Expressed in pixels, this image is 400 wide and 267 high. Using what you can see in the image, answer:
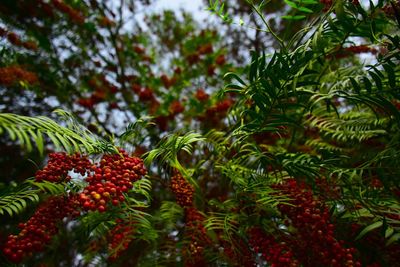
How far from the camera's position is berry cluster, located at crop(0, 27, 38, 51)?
335 centimetres

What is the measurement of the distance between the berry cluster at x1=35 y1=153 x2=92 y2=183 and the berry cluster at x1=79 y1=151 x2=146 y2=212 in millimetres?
52

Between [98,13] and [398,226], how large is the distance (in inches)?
164

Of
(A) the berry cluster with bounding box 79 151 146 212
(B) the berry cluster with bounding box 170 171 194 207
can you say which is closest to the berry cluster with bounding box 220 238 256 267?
(B) the berry cluster with bounding box 170 171 194 207

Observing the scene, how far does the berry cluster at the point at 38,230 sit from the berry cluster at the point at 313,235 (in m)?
0.91

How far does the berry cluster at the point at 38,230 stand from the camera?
41.6 inches

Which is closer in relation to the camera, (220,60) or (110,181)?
(110,181)

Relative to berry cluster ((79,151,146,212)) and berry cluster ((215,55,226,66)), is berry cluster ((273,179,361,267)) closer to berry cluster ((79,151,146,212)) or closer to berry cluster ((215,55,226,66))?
berry cluster ((79,151,146,212))

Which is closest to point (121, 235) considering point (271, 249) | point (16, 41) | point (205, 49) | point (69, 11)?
point (271, 249)

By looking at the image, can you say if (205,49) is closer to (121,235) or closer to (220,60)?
(220,60)

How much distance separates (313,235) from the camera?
136 centimetres

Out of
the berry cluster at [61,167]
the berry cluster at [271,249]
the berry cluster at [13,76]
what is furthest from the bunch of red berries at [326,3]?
the berry cluster at [13,76]

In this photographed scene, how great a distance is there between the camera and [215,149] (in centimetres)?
194

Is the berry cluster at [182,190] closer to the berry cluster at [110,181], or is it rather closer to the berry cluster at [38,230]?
the berry cluster at [110,181]

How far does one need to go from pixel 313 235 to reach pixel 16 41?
360 cm
